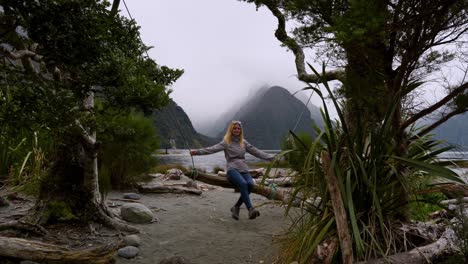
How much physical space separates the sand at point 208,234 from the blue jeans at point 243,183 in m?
0.30

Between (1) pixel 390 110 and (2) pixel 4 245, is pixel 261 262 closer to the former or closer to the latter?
(1) pixel 390 110

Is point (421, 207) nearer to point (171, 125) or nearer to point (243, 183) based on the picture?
point (243, 183)

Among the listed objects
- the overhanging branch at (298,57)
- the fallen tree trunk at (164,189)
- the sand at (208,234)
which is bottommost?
the sand at (208,234)

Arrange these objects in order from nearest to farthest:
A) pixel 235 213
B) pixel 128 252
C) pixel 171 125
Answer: pixel 128 252 < pixel 235 213 < pixel 171 125

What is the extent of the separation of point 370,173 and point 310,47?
1.37 meters

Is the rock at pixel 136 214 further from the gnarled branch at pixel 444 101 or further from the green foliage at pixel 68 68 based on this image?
the gnarled branch at pixel 444 101

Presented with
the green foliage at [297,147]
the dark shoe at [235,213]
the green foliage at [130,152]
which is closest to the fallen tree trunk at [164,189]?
the green foliage at [130,152]

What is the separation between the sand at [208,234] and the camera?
12.8 ft

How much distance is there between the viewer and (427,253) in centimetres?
282

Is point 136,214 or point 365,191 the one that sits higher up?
point 365,191

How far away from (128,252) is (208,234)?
1.33 meters

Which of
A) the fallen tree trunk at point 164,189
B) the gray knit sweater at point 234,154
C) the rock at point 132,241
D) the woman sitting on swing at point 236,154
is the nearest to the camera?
the rock at point 132,241

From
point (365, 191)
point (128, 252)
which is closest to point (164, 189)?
point (128, 252)

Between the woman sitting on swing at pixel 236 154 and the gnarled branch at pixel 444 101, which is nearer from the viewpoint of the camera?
the gnarled branch at pixel 444 101
